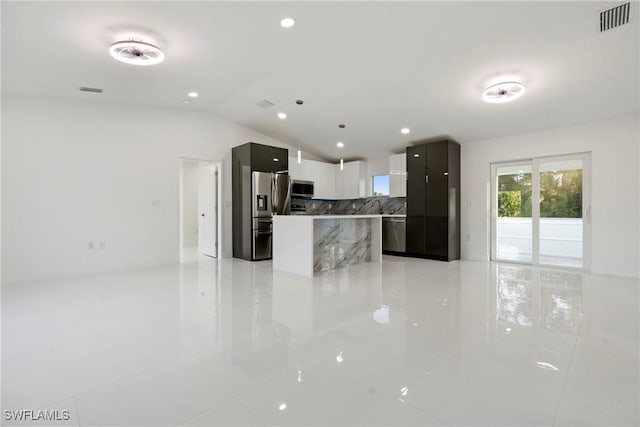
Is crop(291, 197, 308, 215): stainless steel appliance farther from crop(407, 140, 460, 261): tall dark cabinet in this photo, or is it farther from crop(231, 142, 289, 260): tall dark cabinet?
crop(407, 140, 460, 261): tall dark cabinet

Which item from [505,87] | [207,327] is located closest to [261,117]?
[505,87]

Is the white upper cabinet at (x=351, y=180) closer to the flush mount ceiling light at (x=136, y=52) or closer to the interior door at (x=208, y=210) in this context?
the interior door at (x=208, y=210)

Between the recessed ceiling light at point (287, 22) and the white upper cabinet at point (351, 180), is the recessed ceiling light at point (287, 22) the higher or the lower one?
the higher one

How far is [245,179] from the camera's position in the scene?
597cm

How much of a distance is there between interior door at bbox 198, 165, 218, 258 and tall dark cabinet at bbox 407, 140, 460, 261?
4.05 metres

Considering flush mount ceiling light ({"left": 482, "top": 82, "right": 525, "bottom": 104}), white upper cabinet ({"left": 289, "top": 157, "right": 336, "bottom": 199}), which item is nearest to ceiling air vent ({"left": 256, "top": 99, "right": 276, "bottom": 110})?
white upper cabinet ({"left": 289, "top": 157, "right": 336, "bottom": 199})

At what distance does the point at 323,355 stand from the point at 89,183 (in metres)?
4.72

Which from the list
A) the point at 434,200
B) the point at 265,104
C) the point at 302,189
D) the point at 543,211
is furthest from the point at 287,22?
the point at 543,211

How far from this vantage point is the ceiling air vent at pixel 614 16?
8.86 ft

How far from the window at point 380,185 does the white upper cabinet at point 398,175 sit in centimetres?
31

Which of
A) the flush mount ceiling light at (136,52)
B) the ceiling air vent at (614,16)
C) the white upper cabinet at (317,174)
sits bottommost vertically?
the white upper cabinet at (317,174)

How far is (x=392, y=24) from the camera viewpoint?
3082 mm

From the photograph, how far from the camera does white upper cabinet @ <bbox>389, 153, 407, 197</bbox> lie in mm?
6732

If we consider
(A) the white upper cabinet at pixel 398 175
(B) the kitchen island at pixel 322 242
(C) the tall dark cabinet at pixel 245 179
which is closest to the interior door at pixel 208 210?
(C) the tall dark cabinet at pixel 245 179
